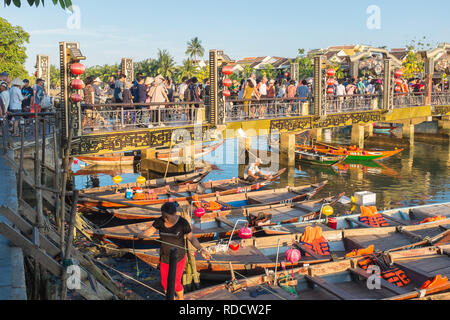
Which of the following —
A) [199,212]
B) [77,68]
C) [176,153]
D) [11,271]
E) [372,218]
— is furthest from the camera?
[176,153]

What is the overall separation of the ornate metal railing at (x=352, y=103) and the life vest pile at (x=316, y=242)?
14378 millimetres

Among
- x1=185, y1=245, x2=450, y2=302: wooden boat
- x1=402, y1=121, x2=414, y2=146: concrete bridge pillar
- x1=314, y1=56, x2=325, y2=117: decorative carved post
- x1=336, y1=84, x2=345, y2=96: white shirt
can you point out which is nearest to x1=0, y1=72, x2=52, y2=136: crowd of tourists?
x1=185, y1=245, x2=450, y2=302: wooden boat

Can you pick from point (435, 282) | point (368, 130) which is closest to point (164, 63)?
point (368, 130)

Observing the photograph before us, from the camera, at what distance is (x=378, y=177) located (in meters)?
24.0

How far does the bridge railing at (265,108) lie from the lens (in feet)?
65.6

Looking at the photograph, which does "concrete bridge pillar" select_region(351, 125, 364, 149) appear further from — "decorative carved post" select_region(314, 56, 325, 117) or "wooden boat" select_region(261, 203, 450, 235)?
"wooden boat" select_region(261, 203, 450, 235)

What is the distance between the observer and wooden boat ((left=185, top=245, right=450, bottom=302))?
7883mm

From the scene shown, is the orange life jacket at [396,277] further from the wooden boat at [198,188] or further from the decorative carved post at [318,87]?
the decorative carved post at [318,87]

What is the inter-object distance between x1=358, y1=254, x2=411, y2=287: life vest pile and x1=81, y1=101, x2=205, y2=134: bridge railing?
914 cm

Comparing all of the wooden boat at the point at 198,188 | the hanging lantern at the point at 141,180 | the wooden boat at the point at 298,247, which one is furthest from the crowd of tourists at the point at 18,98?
the wooden boat at the point at 298,247

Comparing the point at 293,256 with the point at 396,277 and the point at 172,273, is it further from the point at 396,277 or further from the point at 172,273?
the point at 172,273

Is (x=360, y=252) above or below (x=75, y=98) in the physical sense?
below

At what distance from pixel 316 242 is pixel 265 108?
448 inches

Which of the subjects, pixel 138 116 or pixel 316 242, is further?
pixel 138 116
